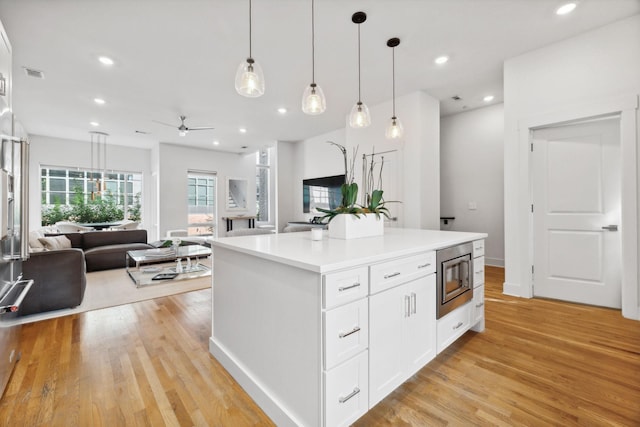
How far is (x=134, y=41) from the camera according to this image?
9.29 ft

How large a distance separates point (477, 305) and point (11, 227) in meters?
3.28

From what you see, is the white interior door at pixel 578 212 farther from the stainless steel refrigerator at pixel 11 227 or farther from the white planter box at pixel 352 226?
the stainless steel refrigerator at pixel 11 227

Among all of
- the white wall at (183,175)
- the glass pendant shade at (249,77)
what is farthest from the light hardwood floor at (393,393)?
the white wall at (183,175)

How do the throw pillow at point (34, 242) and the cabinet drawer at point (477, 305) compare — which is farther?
the throw pillow at point (34, 242)

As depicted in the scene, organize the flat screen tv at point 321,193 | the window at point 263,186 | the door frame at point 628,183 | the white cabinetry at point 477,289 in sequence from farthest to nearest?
the window at point 263,186 → the flat screen tv at point 321,193 → the door frame at point 628,183 → the white cabinetry at point 477,289

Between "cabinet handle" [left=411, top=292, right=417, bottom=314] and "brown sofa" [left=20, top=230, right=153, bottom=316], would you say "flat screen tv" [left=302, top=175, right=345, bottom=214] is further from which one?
"cabinet handle" [left=411, top=292, right=417, bottom=314]

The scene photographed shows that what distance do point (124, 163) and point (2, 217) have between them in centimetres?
733

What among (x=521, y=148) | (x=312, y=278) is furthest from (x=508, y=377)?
(x=521, y=148)

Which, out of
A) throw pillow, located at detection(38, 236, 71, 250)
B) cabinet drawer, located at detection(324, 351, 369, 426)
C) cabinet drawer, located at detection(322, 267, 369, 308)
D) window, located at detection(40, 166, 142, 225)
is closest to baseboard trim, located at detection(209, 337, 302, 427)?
cabinet drawer, located at detection(324, 351, 369, 426)

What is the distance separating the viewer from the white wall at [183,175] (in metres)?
7.31

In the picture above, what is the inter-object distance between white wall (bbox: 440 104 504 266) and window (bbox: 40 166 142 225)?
8002mm

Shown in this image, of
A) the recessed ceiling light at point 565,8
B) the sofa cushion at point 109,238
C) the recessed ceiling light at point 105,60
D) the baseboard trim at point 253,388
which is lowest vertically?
the baseboard trim at point 253,388

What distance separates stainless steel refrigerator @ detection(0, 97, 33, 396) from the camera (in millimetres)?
1478

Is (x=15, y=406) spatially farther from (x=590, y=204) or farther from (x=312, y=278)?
(x=590, y=204)
